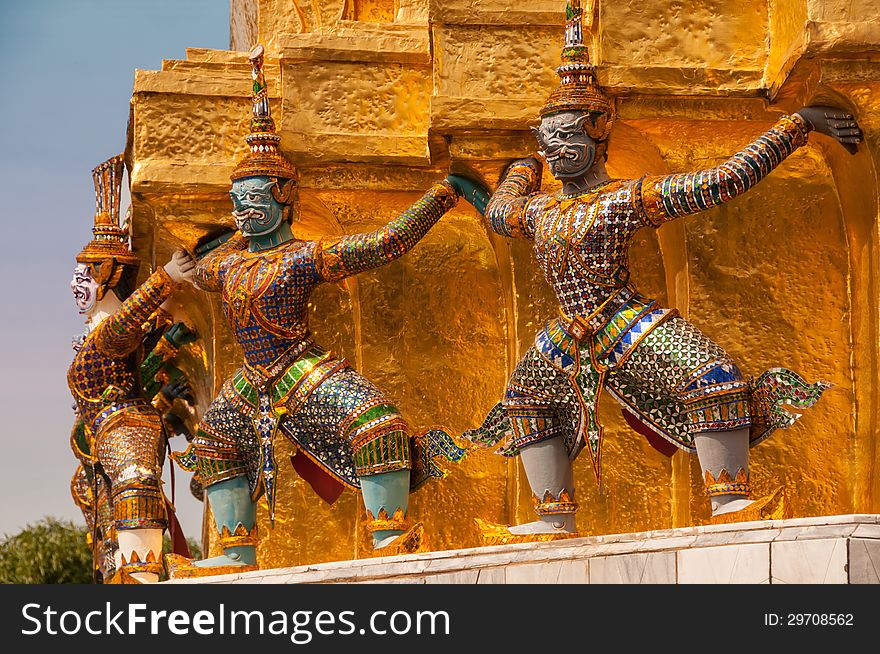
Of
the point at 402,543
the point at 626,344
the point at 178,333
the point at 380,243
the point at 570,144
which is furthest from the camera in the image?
the point at 178,333

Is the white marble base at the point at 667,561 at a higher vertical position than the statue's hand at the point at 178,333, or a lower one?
lower

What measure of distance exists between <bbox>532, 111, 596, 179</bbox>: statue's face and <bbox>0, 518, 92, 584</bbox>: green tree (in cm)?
979

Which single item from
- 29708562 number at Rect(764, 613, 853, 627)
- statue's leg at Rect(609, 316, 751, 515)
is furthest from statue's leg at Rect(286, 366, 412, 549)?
29708562 number at Rect(764, 613, 853, 627)

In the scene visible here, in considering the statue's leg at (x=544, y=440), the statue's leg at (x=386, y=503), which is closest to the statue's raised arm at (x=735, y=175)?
the statue's leg at (x=544, y=440)

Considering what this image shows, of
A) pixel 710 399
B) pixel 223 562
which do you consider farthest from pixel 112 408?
pixel 710 399

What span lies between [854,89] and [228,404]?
2.96m

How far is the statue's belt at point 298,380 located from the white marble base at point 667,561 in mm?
955

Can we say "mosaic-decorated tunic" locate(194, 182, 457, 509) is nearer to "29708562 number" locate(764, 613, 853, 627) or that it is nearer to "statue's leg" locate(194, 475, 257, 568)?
"statue's leg" locate(194, 475, 257, 568)

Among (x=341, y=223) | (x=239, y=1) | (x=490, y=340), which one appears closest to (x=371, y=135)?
(x=341, y=223)

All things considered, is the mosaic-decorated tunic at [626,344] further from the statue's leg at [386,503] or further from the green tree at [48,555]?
the green tree at [48,555]

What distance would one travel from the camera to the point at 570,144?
299 inches

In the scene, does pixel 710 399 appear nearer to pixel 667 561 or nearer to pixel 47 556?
pixel 667 561

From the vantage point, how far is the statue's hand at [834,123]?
7461 mm

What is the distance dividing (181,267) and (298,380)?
1201mm
